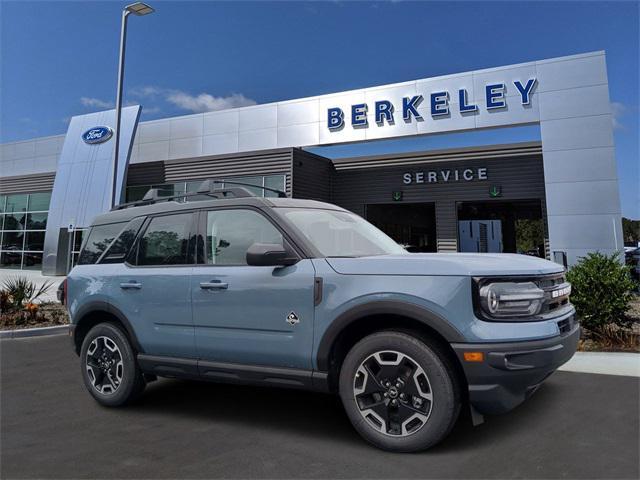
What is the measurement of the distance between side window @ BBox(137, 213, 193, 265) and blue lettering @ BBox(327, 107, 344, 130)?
14263mm

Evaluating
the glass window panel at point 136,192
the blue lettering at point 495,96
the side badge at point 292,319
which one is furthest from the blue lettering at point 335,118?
the side badge at point 292,319

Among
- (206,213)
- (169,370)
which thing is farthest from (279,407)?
(206,213)

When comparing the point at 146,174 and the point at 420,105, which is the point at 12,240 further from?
the point at 420,105

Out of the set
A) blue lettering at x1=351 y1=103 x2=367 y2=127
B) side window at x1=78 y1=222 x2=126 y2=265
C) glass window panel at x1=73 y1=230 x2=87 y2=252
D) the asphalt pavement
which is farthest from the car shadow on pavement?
glass window panel at x1=73 y1=230 x2=87 y2=252

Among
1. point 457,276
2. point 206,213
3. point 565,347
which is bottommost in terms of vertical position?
point 565,347

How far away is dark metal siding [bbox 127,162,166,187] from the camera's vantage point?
20312 millimetres

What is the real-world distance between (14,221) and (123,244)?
25241 millimetres

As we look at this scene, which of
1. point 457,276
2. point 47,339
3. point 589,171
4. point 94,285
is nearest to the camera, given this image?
point 457,276

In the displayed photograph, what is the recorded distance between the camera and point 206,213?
408cm

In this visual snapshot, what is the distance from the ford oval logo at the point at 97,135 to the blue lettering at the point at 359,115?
12.2 m

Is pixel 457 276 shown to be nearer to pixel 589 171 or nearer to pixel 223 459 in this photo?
pixel 223 459

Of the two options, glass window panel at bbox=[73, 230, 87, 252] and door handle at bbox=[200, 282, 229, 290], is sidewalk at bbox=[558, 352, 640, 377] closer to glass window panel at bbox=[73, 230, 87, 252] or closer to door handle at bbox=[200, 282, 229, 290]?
door handle at bbox=[200, 282, 229, 290]

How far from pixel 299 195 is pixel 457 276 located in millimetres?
14222

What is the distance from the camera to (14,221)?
24844mm
